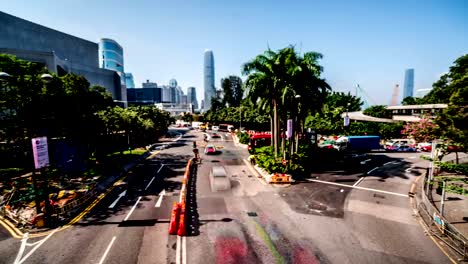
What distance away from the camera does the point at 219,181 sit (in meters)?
21.4

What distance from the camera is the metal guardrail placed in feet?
34.4

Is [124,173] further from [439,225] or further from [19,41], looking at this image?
[19,41]

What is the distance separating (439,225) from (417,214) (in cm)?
238

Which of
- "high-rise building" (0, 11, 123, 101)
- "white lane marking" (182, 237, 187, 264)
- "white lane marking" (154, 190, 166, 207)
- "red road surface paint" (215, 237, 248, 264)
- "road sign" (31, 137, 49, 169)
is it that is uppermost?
"high-rise building" (0, 11, 123, 101)

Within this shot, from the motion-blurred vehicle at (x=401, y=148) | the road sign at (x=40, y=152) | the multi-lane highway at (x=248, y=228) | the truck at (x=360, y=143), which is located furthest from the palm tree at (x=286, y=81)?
the motion-blurred vehicle at (x=401, y=148)

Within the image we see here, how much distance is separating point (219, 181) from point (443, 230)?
49.6 ft

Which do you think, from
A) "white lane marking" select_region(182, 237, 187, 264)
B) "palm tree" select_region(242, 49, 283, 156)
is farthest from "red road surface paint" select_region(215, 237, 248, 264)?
"palm tree" select_region(242, 49, 283, 156)

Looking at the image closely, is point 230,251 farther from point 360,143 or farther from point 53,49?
point 53,49

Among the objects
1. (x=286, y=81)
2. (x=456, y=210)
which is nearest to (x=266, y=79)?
(x=286, y=81)

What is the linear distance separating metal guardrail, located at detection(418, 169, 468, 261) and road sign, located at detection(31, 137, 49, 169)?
20238 mm

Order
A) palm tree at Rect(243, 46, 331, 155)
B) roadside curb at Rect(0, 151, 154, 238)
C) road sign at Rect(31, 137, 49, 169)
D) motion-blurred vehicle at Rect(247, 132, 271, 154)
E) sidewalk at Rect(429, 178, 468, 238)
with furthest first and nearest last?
motion-blurred vehicle at Rect(247, 132, 271, 154) → palm tree at Rect(243, 46, 331, 155) → sidewalk at Rect(429, 178, 468, 238) → road sign at Rect(31, 137, 49, 169) → roadside curb at Rect(0, 151, 154, 238)

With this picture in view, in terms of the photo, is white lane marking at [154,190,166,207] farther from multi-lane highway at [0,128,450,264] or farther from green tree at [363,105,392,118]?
green tree at [363,105,392,118]

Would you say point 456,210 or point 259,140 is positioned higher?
point 259,140

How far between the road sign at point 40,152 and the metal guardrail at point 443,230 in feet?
66.4
